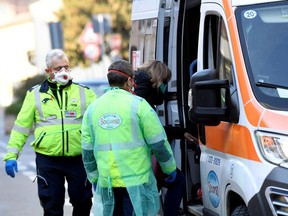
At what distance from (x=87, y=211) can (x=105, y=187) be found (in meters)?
1.58

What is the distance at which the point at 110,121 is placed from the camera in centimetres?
637

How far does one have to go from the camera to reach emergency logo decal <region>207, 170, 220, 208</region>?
6.93 m

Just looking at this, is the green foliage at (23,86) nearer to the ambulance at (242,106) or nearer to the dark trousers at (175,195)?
the dark trousers at (175,195)

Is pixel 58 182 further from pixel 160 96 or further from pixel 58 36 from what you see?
pixel 58 36

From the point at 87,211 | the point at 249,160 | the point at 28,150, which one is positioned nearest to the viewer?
the point at 249,160

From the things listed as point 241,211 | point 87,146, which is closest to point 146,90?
point 87,146

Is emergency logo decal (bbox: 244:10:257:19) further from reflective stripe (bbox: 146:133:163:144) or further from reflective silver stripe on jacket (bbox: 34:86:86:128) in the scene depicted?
reflective silver stripe on jacket (bbox: 34:86:86:128)

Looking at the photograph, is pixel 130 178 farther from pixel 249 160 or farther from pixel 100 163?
pixel 249 160

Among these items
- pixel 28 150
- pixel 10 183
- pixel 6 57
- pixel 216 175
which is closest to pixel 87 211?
pixel 216 175

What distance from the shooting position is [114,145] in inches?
250

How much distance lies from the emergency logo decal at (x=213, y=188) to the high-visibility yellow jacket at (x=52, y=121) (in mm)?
1233

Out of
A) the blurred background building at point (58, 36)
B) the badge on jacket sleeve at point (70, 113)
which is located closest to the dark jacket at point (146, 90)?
the badge on jacket sleeve at point (70, 113)

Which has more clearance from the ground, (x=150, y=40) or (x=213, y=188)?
(x=150, y=40)

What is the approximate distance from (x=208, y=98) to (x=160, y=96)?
2.03 meters
